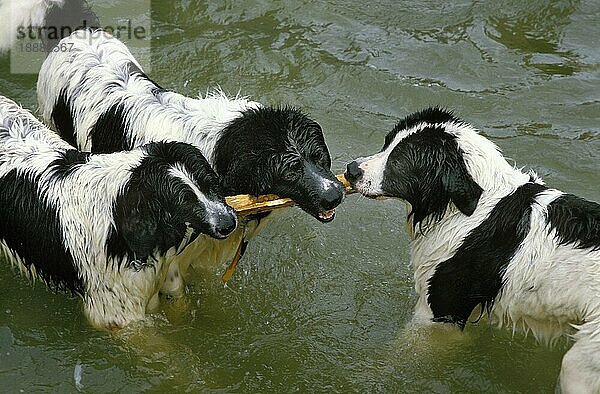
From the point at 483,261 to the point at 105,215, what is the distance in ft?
8.39

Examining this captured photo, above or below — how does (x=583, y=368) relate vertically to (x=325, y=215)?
below

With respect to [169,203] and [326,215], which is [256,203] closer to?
[326,215]

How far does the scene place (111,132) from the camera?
6.39 m

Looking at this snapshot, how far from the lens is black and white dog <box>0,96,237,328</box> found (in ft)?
17.0

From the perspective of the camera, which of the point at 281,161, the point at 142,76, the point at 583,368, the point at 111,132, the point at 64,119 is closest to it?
the point at 583,368

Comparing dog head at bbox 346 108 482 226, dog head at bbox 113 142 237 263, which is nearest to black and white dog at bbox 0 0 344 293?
dog head at bbox 346 108 482 226

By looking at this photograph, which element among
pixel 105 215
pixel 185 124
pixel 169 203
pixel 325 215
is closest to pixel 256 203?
pixel 325 215

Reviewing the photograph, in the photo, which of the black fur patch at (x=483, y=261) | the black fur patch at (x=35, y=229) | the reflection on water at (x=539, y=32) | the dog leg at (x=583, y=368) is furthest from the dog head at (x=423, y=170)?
the reflection on water at (x=539, y=32)

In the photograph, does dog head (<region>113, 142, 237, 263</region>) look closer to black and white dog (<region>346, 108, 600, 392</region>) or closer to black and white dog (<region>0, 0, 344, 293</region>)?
black and white dog (<region>0, 0, 344, 293</region>)

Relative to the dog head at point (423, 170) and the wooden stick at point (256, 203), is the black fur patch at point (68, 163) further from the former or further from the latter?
the dog head at point (423, 170)

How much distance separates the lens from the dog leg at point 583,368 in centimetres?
477

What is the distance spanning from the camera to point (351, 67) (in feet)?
31.4

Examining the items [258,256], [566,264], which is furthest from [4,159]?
[566,264]

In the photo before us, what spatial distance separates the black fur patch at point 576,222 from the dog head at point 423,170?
1.69 feet
